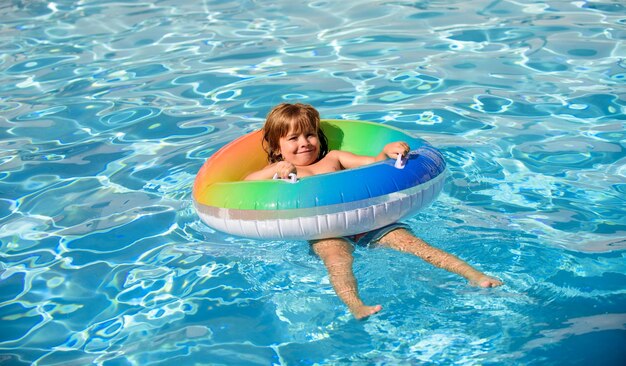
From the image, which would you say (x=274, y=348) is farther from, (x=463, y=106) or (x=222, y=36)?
(x=222, y=36)

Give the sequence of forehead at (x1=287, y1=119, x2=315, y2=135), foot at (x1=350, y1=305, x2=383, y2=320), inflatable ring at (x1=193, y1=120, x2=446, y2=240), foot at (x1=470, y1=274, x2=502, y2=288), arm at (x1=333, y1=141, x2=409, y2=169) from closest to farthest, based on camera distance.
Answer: foot at (x1=350, y1=305, x2=383, y2=320), foot at (x1=470, y1=274, x2=502, y2=288), inflatable ring at (x1=193, y1=120, x2=446, y2=240), arm at (x1=333, y1=141, x2=409, y2=169), forehead at (x1=287, y1=119, x2=315, y2=135)

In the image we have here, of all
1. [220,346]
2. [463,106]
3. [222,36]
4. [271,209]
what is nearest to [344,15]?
[222,36]

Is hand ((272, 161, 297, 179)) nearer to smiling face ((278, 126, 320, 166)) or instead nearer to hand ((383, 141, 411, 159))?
smiling face ((278, 126, 320, 166))

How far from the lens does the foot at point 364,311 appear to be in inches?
138

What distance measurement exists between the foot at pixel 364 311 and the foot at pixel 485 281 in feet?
1.48

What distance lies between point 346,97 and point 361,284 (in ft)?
9.26

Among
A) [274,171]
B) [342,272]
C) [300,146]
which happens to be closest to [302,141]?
[300,146]

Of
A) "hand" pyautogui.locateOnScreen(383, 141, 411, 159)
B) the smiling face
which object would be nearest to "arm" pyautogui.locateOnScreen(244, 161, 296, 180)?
the smiling face

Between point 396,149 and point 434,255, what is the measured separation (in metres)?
0.63

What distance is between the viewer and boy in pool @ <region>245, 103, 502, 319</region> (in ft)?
12.2

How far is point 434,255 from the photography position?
12.7ft

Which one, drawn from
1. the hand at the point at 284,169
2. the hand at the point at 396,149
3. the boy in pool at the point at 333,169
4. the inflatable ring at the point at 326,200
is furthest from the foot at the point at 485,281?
the hand at the point at 284,169

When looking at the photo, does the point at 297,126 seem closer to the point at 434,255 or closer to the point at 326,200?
the point at 326,200

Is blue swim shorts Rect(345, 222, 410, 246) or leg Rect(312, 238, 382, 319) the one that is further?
blue swim shorts Rect(345, 222, 410, 246)
